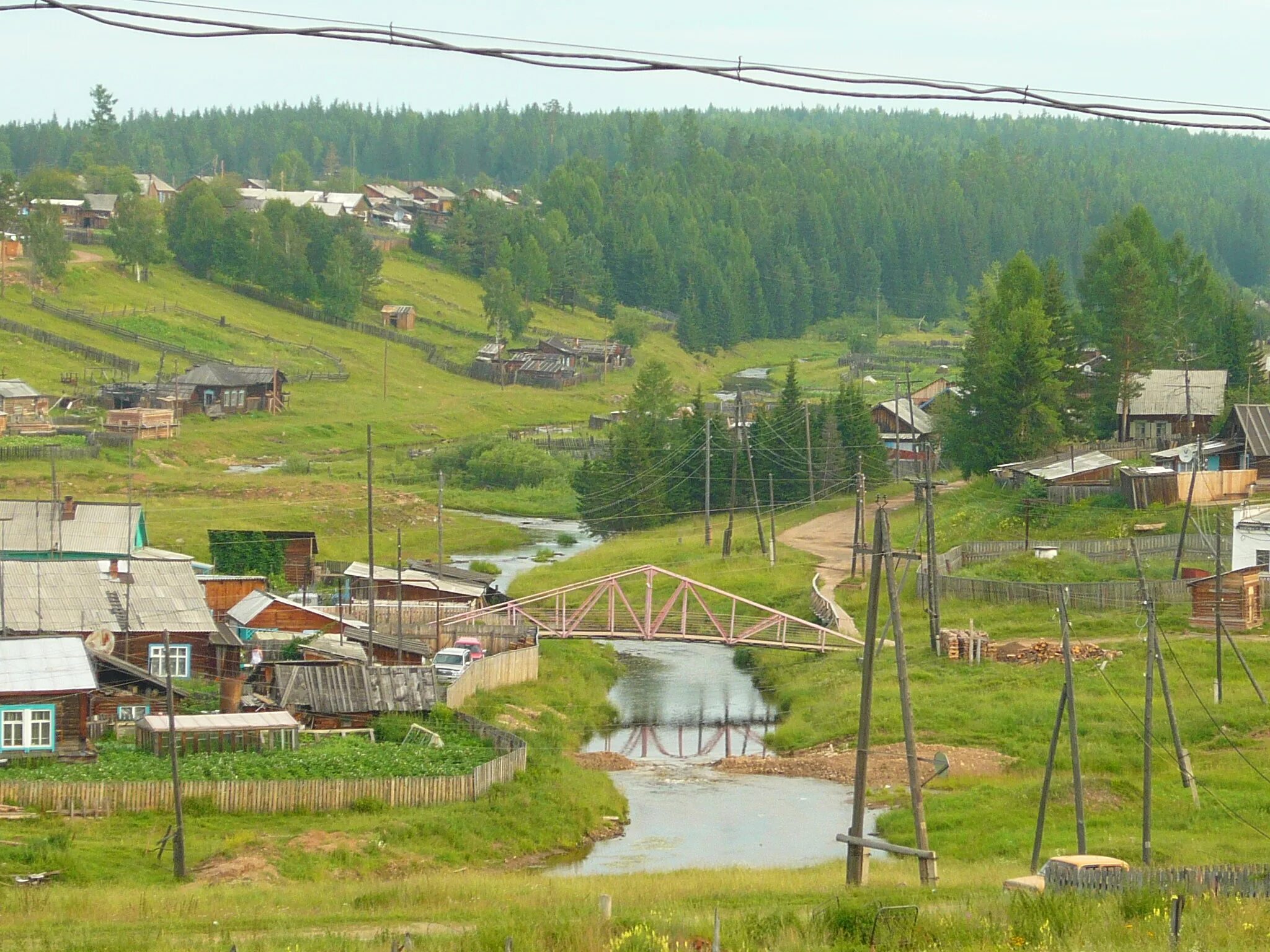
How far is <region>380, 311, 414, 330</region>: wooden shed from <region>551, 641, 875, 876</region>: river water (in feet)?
224

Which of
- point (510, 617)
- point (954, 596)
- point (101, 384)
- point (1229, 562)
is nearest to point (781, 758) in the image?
point (510, 617)

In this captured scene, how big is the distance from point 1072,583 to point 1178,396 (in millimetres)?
23706

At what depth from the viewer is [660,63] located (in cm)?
1142

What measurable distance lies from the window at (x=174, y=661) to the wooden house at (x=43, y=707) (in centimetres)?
517

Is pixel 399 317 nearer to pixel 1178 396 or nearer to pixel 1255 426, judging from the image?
pixel 1178 396

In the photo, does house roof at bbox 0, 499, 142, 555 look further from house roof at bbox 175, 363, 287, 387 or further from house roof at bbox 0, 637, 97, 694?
house roof at bbox 175, 363, 287, 387

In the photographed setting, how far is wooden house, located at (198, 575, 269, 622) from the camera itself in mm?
48156

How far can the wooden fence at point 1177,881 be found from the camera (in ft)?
65.4

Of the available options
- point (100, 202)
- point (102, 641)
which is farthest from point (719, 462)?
point (100, 202)

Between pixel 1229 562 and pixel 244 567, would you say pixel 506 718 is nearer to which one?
pixel 244 567

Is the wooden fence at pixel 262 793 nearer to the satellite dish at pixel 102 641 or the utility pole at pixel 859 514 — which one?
the satellite dish at pixel 102 641

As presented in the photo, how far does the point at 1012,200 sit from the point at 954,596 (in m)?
140

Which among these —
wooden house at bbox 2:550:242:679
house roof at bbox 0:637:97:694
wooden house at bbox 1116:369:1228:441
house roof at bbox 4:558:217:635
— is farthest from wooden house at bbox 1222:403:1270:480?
house roof at bbox 0:637:97:694

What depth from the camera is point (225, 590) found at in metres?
48.3
